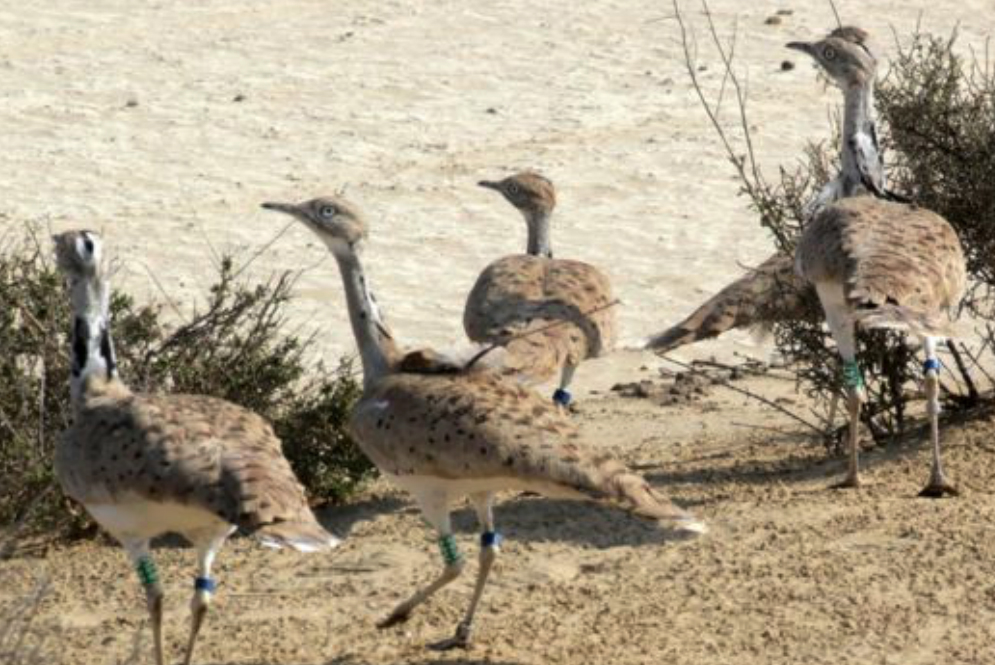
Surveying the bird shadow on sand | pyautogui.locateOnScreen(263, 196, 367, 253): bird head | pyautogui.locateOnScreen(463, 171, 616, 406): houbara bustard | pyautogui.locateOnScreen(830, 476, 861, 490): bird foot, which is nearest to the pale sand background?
pyautogui.locateOnScreen(463, 171, 616, 406): houbara bustard

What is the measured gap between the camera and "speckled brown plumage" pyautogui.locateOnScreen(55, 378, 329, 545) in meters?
6.68

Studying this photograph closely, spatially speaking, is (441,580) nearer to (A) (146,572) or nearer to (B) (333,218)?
(A) (146,572)

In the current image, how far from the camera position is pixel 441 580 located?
761 cm

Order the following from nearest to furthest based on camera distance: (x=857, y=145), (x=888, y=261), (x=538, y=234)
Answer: (x=888, y=261)
(x=857, y=145)
(x=538, y=234)

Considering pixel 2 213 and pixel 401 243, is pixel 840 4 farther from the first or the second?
pixel 2 213

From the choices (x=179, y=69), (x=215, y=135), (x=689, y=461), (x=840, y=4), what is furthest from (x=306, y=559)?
(x=840, y=4)

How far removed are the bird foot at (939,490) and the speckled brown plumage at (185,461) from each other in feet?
8.41

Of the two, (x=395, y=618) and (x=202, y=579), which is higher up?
(x=202, y=579)

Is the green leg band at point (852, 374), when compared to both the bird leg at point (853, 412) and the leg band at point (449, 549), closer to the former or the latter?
the bird leg at point (853, 412)

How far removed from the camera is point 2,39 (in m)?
16.6

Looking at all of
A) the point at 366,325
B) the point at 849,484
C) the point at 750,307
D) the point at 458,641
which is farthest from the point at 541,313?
the point at 458,641

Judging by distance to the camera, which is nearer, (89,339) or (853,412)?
(89,339)

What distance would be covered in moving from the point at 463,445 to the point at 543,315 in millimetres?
1980

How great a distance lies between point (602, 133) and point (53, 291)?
6963 millimetres
